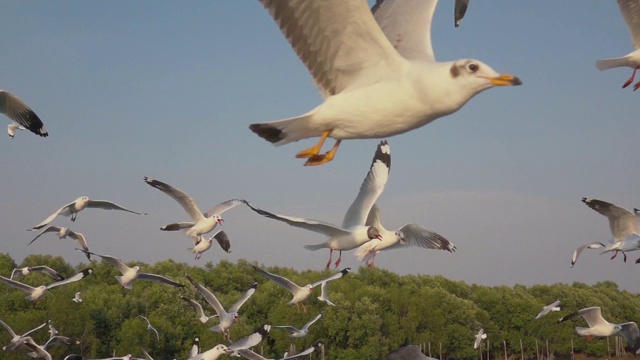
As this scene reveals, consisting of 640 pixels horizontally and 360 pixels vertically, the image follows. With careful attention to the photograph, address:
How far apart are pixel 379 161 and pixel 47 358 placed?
44.8 feet

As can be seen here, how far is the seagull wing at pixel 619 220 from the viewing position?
65.9 feet

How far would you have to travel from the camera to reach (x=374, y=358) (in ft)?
160

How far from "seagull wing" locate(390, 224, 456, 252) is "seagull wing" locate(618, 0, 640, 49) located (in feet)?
18.1

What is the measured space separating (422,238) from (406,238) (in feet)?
1.29

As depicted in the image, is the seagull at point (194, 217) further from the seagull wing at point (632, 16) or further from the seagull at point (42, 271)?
the seagull wing at point (632, 16)

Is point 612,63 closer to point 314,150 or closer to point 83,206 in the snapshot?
point 314,150

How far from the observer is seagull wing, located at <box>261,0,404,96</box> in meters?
5.42

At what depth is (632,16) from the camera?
14602 millimetres

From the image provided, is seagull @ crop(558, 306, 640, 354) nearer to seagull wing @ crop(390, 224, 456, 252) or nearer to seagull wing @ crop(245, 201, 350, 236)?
seagull wing @ crop(390, 224, 456, 252)

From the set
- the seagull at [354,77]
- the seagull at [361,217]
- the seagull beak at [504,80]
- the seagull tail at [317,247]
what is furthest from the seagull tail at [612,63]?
the seagull beak at [504,80]

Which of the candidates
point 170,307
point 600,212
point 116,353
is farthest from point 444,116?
point 170,307

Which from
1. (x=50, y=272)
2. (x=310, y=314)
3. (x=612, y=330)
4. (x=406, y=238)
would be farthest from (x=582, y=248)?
(x=310, y=314)

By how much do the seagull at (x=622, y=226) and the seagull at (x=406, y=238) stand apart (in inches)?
147

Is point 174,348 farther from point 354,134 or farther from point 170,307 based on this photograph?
point 354,134
